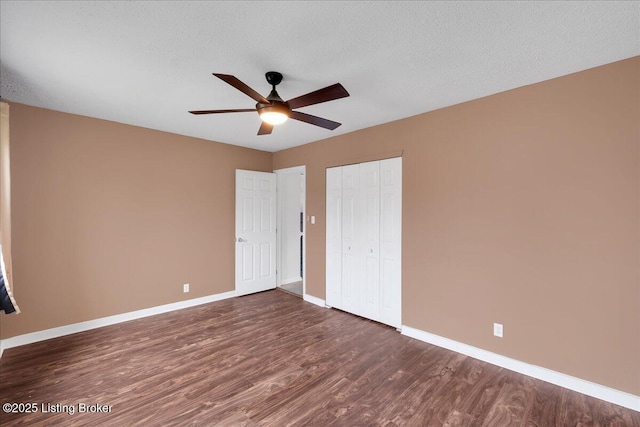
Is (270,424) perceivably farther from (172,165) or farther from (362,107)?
(172,165)

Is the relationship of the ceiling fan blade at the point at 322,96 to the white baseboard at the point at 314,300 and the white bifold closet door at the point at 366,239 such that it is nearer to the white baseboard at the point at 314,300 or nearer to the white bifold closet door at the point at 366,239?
the white bifold closet door at the point at 366,239

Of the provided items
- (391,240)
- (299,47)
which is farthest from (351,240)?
(299,47)

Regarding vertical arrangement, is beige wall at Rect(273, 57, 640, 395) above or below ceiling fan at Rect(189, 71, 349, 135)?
below

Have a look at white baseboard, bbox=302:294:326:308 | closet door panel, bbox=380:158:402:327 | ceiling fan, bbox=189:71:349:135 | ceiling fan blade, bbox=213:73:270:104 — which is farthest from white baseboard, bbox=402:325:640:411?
ceiling fan blade, bbox=213:73:270:104

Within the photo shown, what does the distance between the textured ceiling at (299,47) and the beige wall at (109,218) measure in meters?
0.62

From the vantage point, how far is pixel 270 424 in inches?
→ 74.0

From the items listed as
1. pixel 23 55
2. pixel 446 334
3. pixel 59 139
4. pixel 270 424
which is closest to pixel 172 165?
pixel 59 139

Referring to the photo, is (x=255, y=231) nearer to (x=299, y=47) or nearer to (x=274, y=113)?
(x=274, y=113)

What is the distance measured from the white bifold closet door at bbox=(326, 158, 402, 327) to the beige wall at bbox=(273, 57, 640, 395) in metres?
0.18

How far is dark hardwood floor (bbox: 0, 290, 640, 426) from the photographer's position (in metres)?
1.95

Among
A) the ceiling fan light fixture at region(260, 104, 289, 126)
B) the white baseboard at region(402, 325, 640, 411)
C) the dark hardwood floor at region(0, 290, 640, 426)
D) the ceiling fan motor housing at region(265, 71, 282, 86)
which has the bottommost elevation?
the dark hardwood floor at region(0, 290, 640, 426)

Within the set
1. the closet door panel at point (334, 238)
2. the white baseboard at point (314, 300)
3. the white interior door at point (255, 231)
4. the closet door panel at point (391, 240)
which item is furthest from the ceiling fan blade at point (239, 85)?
the white baseboard at point (314, 300)

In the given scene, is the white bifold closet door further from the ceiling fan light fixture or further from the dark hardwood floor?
the ceiling fan light fixture

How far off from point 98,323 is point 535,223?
16.0ft
